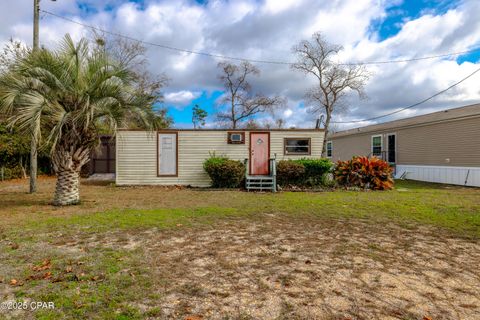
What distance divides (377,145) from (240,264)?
18939 mm

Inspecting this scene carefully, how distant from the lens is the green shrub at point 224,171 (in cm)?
1151

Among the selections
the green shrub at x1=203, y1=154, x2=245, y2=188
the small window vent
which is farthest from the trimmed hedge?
the small window vent

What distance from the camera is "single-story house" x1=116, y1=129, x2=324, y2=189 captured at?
12.4 m

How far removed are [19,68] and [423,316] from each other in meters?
8.27

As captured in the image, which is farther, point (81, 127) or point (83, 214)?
point (81, 127)

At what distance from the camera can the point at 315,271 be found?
331cm

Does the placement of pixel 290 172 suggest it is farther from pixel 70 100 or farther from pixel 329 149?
pixel 329 149

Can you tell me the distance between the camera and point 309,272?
3.28 meters

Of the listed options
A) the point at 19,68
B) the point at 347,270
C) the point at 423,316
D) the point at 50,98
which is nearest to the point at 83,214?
the point at 50,98

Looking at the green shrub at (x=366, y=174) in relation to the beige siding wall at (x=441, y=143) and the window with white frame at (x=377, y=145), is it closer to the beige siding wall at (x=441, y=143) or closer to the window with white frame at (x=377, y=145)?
the beige siding wall at (x=441, y=143)

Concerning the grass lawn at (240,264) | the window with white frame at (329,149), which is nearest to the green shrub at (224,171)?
the grass lawn at (240,264)

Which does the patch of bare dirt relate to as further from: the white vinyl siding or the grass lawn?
the white vinyl siding

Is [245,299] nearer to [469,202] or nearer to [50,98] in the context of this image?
[50,98]

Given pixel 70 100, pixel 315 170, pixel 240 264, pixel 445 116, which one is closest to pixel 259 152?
pixel 315 170
